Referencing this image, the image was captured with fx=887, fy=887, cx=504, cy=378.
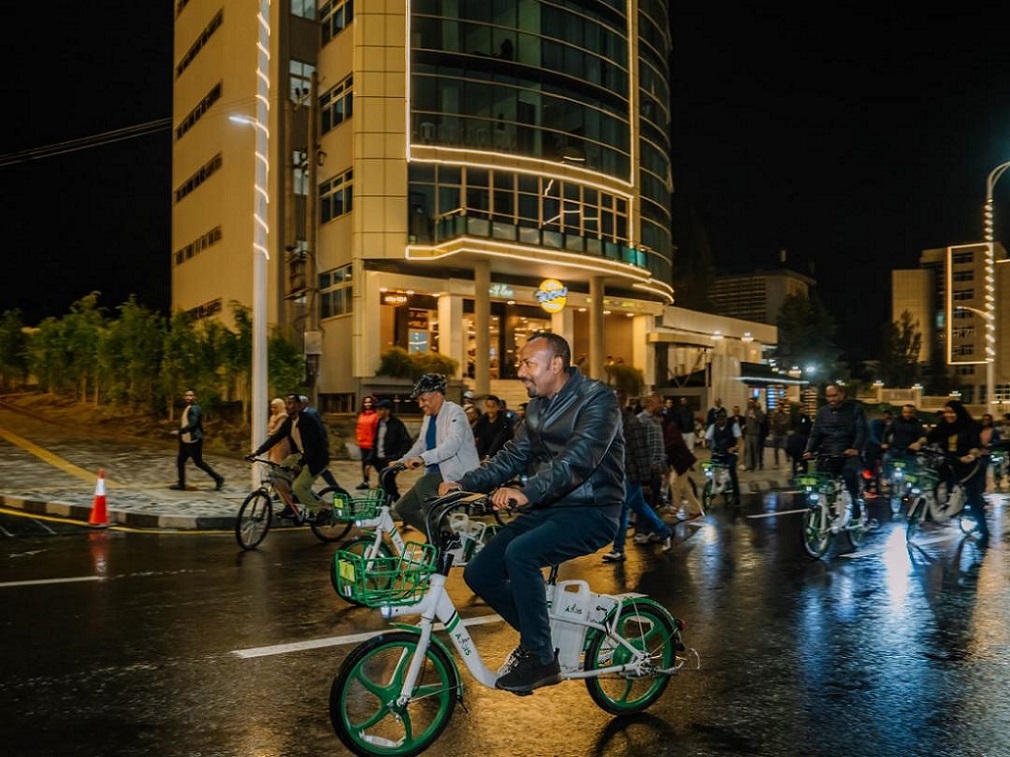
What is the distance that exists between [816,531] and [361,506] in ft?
17.3

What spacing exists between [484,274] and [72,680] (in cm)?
3082

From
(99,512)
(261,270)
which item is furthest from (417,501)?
(261,270)

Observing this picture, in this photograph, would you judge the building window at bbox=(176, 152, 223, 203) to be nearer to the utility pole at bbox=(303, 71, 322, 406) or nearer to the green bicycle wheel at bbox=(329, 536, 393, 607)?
the utility pole at bbox=(303, 71, 322, 406)

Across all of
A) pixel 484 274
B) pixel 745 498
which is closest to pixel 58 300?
pixel 484 274

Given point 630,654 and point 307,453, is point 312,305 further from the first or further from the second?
point 630,654

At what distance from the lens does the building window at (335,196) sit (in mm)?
35250

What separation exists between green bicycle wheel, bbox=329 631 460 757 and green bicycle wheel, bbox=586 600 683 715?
84 cm

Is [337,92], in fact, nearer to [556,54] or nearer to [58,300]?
[556,54]

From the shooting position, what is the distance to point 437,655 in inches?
155

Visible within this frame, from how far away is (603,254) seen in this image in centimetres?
3806

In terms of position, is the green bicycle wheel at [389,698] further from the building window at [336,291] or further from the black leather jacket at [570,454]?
the building window at [336,291]

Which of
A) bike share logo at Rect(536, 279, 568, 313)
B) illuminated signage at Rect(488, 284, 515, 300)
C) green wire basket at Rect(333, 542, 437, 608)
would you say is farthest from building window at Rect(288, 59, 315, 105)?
green wire basket at Rect(333, 542, 437, 608)

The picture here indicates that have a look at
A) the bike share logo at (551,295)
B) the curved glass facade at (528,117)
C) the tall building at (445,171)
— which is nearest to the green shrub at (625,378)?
the tall building at (445,171)

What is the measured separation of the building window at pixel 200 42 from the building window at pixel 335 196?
13062 millimetres
